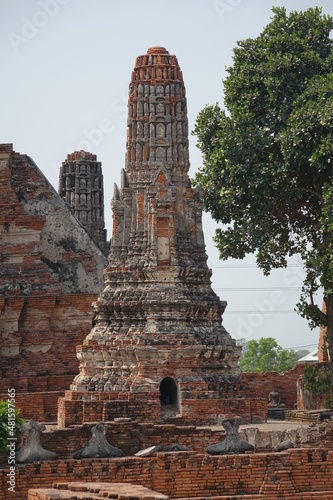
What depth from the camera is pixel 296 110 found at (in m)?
25.5

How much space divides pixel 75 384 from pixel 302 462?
753 cm

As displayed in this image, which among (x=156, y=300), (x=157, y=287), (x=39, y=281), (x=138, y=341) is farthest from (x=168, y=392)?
(x=39, y=281)

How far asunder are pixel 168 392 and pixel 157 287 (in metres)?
2.22

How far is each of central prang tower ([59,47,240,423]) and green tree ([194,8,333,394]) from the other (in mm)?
2038

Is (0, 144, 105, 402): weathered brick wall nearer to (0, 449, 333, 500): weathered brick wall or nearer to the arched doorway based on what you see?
the arched doorway

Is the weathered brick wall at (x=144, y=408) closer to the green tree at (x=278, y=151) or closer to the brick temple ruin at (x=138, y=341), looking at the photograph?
the brick temple ruin at (x=138, y=341)

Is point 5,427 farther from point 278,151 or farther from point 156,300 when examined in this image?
point 278,151

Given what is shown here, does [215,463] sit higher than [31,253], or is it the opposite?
Answer: [31,253]

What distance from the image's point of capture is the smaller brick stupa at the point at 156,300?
22.2 meters

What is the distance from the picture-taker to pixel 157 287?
23438 mm

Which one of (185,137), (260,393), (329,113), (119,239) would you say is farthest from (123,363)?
(260,393)

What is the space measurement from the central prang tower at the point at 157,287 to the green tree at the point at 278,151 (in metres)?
2.04

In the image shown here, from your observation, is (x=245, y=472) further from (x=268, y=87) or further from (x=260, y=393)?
(x=260, y=393)

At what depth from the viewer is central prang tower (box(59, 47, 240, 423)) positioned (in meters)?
22.4
